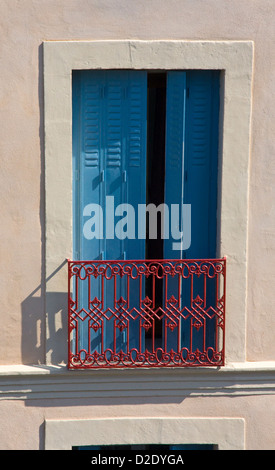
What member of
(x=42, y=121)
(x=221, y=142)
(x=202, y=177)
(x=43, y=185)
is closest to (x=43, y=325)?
(x=43, y=185)

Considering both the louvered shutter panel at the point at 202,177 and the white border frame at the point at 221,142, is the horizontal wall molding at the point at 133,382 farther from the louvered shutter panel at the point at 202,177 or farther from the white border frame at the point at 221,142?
the louvered shutter panel at the point at 202,177

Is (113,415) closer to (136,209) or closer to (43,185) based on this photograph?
(136,209)

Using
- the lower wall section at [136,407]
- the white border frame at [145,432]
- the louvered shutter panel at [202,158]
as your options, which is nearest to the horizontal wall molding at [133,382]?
the lower wall section at [136,407]

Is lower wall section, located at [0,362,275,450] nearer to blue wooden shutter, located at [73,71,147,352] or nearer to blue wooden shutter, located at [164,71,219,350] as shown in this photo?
blue wooden shutter, located at [164,71,219,350]

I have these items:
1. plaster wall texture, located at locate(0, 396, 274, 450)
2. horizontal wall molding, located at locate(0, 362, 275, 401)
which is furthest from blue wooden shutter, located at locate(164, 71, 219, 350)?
plaster wall texture, located at locate(0, 396, 274, 450)

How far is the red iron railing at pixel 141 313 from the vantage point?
6.84 m

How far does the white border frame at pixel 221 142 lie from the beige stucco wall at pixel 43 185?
→ 0.08m

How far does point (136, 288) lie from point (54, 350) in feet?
3.35

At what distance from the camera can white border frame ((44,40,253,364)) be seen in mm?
6641

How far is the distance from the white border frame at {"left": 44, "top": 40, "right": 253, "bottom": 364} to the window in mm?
179

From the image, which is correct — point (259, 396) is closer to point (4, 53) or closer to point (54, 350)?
point (54, 350)

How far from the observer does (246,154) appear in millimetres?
6852

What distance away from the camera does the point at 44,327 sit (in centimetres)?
700

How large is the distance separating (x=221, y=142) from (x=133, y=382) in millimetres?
2514
